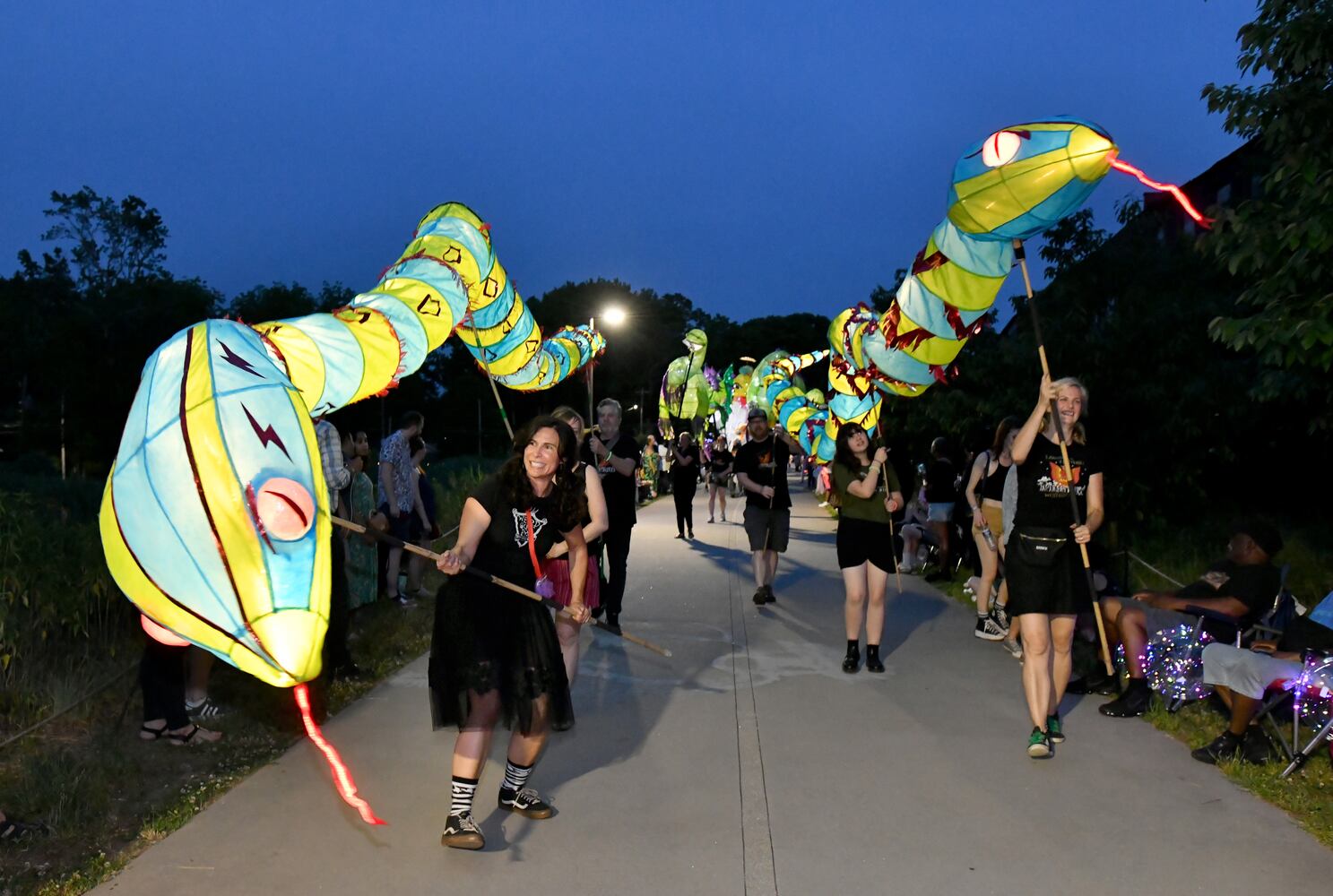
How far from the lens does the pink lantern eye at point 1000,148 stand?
5754 mm

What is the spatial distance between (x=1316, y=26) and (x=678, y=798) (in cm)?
510

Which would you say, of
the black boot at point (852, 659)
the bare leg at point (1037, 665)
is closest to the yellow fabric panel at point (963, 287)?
the black boot at point (852, 659)

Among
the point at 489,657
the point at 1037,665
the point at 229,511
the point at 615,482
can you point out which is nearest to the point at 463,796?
the point at 489,657

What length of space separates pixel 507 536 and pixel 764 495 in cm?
580

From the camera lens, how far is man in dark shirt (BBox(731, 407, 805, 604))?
10.2m

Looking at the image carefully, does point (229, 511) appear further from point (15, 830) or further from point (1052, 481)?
point (1052, 481)

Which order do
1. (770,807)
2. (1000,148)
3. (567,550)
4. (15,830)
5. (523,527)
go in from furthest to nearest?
1. (1000,148)
2. (567,550)
3. (770,807)
4. (523,527)
5. (15,830)

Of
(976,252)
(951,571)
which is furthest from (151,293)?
(976,252)

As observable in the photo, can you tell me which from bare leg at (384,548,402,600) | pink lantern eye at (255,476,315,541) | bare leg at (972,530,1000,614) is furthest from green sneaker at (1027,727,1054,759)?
bare leg at (384,548,402,600)

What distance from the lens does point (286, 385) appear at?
383 centimetres

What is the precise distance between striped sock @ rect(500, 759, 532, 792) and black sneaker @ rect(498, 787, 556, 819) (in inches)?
0.7

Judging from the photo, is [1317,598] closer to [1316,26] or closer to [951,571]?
[951,571]

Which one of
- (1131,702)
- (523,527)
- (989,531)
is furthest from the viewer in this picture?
(989,531)

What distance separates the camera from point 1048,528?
18.4 feet
